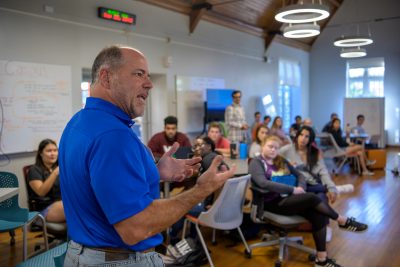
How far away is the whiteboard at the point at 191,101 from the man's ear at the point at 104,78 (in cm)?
584

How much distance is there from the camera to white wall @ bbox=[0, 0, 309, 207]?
15.1 ft

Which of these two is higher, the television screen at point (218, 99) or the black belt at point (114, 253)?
the television screen at point (218, 99)

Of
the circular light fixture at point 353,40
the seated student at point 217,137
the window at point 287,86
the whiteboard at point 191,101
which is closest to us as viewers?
the seated student at point 217,137

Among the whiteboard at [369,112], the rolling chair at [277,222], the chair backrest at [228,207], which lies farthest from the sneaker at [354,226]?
the whiteboard at [369,112]

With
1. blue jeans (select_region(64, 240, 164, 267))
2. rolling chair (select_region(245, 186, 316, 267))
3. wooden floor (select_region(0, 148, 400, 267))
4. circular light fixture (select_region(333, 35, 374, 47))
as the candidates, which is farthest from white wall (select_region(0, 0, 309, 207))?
blue jeans (select_region(64, 240, 164, 267))

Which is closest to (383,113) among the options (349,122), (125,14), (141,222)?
(349,122)

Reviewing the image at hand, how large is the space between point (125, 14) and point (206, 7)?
1908mm

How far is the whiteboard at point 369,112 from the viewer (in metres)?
11.3

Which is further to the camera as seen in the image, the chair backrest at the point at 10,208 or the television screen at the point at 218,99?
the television screen at the point at 218,99

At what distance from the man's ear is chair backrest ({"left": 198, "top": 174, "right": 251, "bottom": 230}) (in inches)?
75.4

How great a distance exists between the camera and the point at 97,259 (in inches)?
45.6

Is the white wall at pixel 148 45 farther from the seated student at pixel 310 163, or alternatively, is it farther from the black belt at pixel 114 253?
the black belt at pixel 114 253

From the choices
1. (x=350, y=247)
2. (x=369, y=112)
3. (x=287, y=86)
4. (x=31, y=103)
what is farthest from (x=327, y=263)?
(x=369, y=112)

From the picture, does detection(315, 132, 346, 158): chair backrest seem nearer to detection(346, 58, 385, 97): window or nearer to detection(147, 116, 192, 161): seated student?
detection(147, 116, 192, 161): seated student
